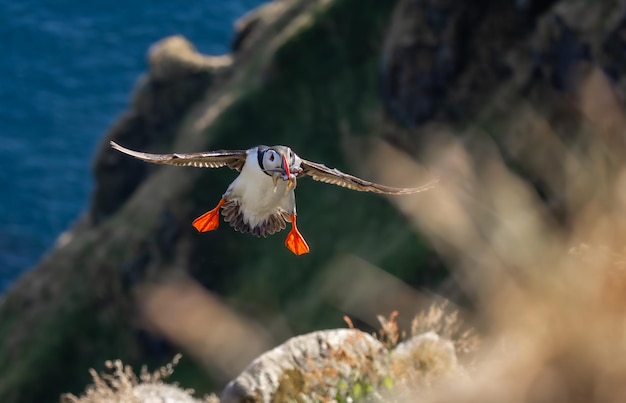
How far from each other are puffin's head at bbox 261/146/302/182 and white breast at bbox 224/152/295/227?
30 cm

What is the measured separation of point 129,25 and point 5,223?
18.6 m

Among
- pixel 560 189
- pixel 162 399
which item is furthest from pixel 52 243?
pixel 162 399

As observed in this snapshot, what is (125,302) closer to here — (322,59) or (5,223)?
(322,59)

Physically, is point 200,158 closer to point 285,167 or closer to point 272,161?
point 272,161

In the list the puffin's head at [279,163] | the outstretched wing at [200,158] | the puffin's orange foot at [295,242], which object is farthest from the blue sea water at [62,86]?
the puffin's head at [279,163]

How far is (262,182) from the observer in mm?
11609

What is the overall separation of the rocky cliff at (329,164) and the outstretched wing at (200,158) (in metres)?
11.8

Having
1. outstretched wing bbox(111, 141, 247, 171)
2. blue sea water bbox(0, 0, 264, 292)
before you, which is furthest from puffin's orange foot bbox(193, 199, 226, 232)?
blue sea water bbox(0, 0, 264, 292)

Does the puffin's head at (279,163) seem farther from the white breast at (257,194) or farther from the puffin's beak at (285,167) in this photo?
the white breast at (257,194)

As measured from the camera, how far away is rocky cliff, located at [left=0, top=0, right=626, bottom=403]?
2816 cm

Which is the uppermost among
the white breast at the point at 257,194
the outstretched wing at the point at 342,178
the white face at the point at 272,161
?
the outstretched wing at the point at 342,178

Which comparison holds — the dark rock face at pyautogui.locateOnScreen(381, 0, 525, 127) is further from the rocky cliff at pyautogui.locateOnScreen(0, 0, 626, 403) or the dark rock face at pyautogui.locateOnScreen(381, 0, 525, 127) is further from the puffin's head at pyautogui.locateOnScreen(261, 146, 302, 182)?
the puffin's head at pyautogui.locateOnScreen(261, 146, 302, 182)

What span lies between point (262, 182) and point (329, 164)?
2482 cm

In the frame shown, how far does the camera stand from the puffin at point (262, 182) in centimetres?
1108
